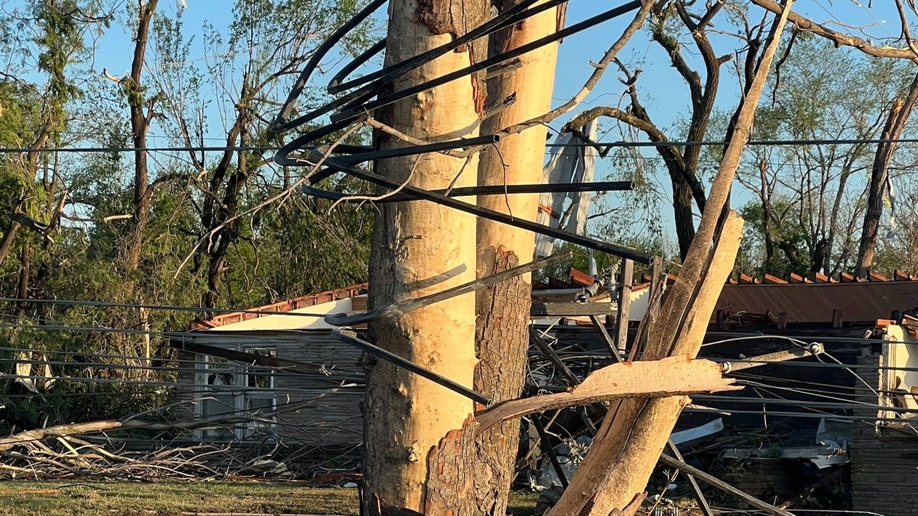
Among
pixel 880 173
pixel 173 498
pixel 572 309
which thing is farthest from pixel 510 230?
pixel 880 173

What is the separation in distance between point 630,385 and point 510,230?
36.7 inches

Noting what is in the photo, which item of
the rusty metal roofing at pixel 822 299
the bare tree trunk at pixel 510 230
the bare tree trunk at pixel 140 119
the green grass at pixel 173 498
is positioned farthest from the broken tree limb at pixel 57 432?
the bare tree trunk at pixel 140 119

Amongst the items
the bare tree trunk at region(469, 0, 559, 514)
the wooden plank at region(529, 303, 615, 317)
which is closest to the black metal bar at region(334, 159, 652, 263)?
the bare tree trunk at region(469, 0, 559, 514)

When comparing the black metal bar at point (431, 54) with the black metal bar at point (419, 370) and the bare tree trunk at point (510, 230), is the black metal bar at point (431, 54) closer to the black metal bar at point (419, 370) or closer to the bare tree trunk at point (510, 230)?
the black metal bar at point (419, 370)

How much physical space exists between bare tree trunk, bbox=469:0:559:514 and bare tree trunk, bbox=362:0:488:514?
65cm

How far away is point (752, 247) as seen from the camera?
3212 centimetres

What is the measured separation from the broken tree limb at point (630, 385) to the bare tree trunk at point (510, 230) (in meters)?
0.50

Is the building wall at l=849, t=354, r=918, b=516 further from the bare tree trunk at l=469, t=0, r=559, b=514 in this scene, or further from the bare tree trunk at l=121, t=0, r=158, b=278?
the bare tree trunk at l=121, t=0, r=158, b=278

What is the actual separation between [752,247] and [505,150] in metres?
30.2

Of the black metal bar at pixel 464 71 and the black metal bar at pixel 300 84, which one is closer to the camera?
the black metal bar at pixel 464 71

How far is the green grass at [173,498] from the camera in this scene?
994 centimetres

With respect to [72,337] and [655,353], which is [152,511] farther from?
[72,337]

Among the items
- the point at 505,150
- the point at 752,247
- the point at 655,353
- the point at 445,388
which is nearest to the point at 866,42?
the point at 505,150

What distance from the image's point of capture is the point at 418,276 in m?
2.23
